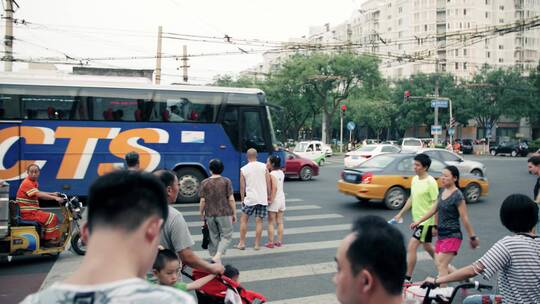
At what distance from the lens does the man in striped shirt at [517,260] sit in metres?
3.18

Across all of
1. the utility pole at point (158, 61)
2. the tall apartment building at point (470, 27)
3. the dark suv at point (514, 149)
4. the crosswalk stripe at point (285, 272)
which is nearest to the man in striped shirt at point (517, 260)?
the crosswalk stripe at point (285, 272)

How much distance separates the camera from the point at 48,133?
1298 centimetres

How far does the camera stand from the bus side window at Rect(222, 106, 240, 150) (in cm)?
1449

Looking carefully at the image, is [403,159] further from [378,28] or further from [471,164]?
[378,28]

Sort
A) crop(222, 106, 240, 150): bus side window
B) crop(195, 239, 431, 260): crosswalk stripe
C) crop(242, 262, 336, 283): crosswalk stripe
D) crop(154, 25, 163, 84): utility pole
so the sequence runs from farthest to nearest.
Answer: crop(154, 25, 163, 84): utility pole → crop(222, 106, 240, 150): bus side window → crop(195, 239, 431, 260): crosswalk stripe → crop(242, 262, 336, 283): crosswalk stripe

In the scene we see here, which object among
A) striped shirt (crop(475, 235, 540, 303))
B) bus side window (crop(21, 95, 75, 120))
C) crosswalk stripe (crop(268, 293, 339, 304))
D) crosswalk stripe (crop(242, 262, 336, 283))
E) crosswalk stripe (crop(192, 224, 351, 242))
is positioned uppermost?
bus side window (crop(21, 95, 75, 120))

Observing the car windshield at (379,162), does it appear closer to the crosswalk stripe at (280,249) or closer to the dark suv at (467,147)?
the crosswalk stripe at (280,249)

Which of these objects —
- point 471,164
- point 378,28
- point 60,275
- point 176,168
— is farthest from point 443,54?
point 60,275

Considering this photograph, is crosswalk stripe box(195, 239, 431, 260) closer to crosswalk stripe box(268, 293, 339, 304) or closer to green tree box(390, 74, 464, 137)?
crosswalk stripe box(268, 293, 339, 304)

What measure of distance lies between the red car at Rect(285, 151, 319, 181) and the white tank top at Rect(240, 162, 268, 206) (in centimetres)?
1144

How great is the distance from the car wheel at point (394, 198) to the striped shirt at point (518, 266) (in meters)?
9.39

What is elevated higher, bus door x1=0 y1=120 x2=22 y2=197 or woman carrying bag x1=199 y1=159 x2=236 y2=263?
bus door x1=0 y1=120 x2=22 y2=197

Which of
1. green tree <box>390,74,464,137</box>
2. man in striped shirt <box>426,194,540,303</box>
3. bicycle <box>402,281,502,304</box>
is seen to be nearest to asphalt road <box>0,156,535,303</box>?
bicycle <box>402,281,502,304</box>

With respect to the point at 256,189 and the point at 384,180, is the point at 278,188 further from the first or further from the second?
the point at 384,180
